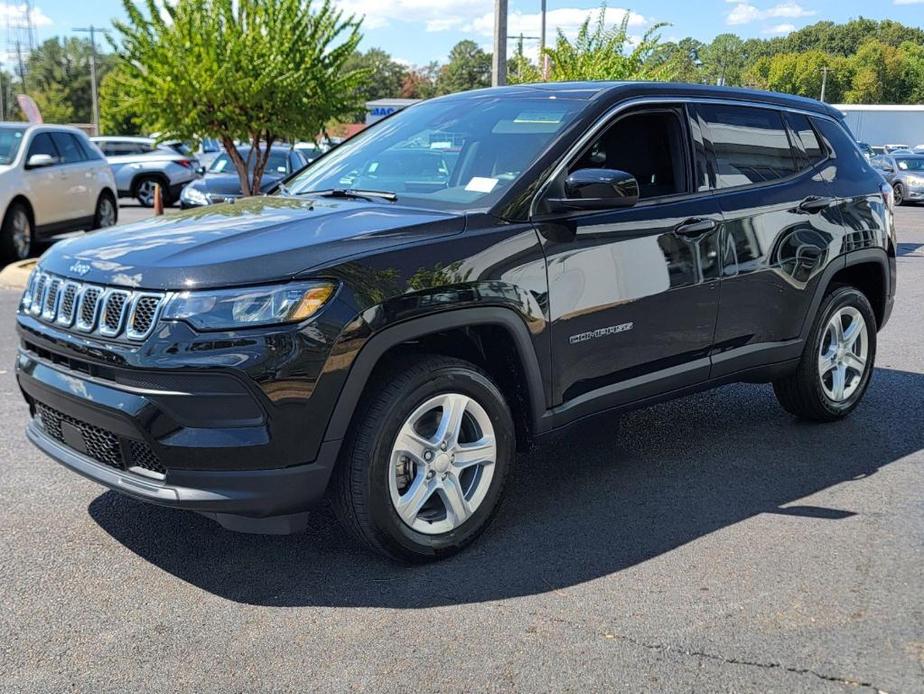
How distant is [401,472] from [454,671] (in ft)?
2.91

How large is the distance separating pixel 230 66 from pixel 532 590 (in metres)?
9.49

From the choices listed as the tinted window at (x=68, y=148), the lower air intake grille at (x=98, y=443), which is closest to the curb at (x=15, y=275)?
the tinted window at (x=68, y=148)

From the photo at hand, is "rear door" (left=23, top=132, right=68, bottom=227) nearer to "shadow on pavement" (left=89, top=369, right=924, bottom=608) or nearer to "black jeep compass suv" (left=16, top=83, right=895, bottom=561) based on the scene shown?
"black jeep compass suv" (left=16, top=83, right=895, bottom=561)

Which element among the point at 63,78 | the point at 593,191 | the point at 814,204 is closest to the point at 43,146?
the point at 814,204

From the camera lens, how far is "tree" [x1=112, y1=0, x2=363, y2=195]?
11820mm

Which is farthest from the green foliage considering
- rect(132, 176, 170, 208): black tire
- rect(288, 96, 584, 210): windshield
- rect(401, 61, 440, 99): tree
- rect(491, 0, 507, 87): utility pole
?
rect(288, 96, 584, 210): windshield

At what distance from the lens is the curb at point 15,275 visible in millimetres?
10883

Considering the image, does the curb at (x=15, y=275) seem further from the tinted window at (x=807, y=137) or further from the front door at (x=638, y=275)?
the tinted window at (x=807, y=137)

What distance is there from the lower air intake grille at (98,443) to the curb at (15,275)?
24.8 feet

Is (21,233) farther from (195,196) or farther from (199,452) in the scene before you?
(199,452)

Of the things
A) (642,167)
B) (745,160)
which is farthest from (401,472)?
(745,160)

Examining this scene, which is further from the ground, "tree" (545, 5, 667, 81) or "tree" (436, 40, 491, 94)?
"tree" (436, 40, 491, 94)

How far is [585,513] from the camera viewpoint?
4.44 m

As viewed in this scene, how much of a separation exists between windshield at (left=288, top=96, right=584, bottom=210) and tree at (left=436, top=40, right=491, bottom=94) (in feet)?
486
